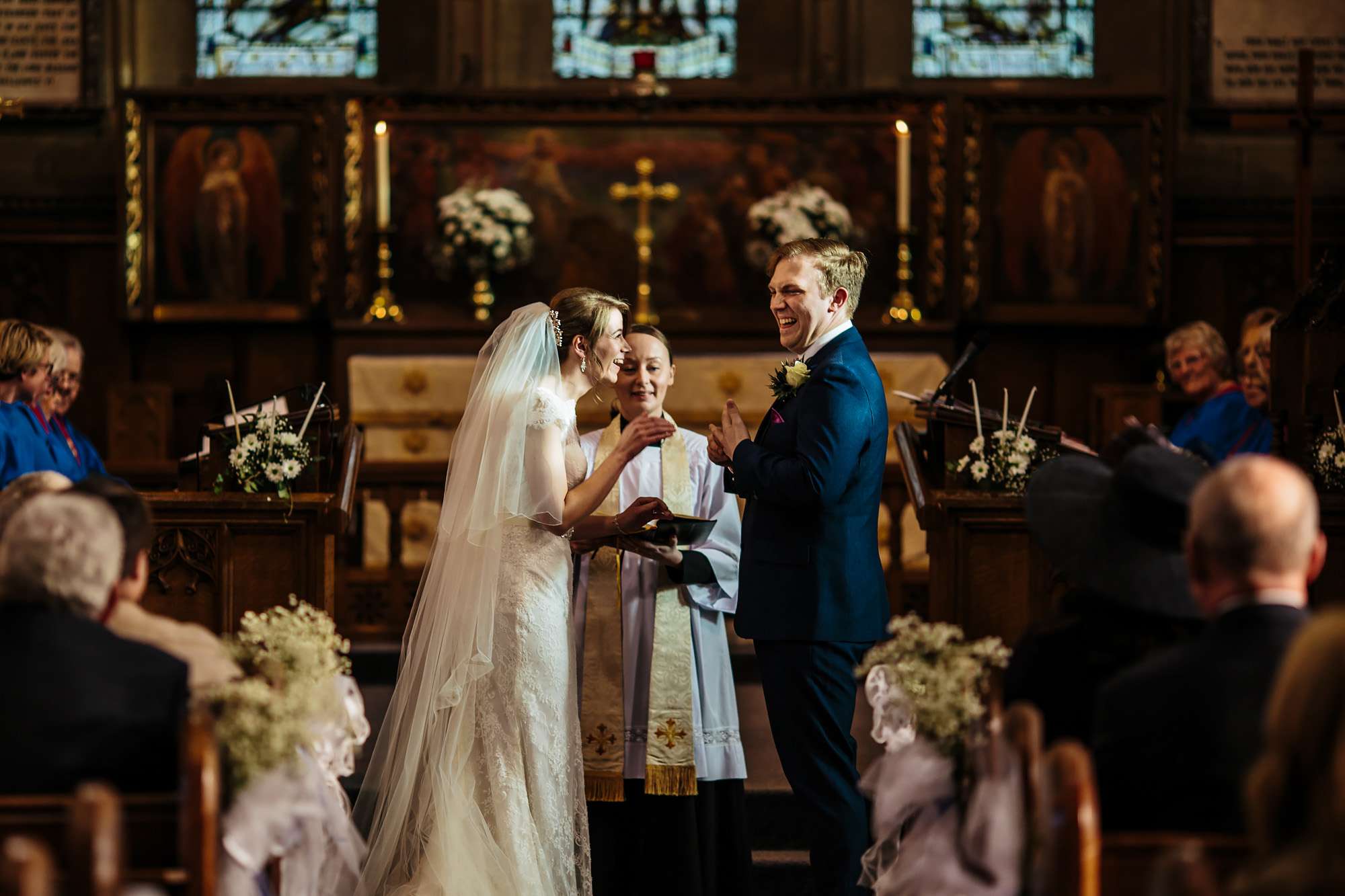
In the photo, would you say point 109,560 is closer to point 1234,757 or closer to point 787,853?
point 1234,757

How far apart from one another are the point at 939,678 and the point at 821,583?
1.08 metres

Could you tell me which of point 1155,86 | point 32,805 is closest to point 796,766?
point 32,805

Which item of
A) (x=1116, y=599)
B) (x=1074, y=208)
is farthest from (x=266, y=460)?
(x=1074, y=208)

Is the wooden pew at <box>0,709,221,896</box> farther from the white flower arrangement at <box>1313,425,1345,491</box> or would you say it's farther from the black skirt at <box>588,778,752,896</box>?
the white flower arrangement at <box>1313,425,1345,491</box>

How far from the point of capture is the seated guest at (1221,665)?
2590 mm

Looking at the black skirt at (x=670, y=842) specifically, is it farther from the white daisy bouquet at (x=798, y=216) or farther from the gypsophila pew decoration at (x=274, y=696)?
the white daisy bouquet at (x=798, y=216)

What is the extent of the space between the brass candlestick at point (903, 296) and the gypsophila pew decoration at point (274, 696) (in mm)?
6536

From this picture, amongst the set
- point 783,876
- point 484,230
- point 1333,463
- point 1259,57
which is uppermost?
point 1259,57

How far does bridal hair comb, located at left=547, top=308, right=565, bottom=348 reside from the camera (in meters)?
4.71

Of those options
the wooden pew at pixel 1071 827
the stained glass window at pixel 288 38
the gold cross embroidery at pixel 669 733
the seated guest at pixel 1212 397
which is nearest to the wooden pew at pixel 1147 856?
the wooden pew at pixel 1071 827

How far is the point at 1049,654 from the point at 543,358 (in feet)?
6.62

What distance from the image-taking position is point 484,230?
9562 millimetres

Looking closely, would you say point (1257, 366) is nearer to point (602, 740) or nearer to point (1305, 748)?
point (602, 740)

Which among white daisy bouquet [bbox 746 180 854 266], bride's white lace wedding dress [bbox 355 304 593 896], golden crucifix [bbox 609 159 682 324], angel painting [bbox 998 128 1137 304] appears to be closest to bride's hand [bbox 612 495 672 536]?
bride's white lace wedding dress [bbox 355 304 593 896]
